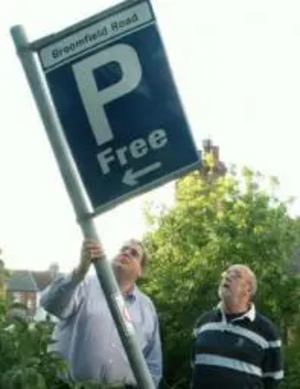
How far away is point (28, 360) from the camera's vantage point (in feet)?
9.29

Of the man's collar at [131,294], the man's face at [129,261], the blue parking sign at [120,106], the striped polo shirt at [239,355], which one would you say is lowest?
the striped polo shirt at [239,355]

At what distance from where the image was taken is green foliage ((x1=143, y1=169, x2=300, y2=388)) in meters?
13.8

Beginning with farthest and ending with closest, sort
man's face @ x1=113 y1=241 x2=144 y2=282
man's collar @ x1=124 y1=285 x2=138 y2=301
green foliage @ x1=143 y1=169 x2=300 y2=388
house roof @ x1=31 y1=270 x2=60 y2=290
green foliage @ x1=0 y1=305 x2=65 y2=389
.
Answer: house roof @ x1=31 y1=270 x2=60 y2=290 < green foliage @ x1=143 y1=169 x2=300 y2=388 < man's collar @ x1=124 y1=285 x2=138 y2=301 < man's face @ x1=113 y1=241 x2=144 y2=282 < green foliage @ x1=0 y1=305 x2=65 y2=389

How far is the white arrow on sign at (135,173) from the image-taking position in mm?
2535

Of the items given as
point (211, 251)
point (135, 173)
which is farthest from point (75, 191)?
point (211, 251)

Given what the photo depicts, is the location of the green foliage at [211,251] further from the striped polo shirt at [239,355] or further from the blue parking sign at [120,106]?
the blue parking sign at [120,106]

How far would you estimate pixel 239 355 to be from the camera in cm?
618

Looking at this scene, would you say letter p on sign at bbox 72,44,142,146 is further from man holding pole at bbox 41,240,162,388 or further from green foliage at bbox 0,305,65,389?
man holding pole at bbox 41,240,162,388

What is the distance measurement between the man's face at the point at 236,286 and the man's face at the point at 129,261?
4.97ft

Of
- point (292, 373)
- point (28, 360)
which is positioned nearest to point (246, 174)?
point (292, 373)

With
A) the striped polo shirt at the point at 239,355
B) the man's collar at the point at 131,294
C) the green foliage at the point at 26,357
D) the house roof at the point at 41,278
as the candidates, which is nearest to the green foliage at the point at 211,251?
the striped polo shirt at the point at 239,355

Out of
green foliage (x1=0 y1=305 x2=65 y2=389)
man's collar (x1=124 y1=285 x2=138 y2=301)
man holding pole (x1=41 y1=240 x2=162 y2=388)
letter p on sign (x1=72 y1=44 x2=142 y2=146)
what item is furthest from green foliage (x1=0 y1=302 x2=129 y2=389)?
man's collar (x1=124 y1=285 x2=138 y2=301)

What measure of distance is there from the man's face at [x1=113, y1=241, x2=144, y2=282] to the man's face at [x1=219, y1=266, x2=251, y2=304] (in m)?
1.52

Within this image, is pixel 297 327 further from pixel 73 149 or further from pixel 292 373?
pixel 73 149
